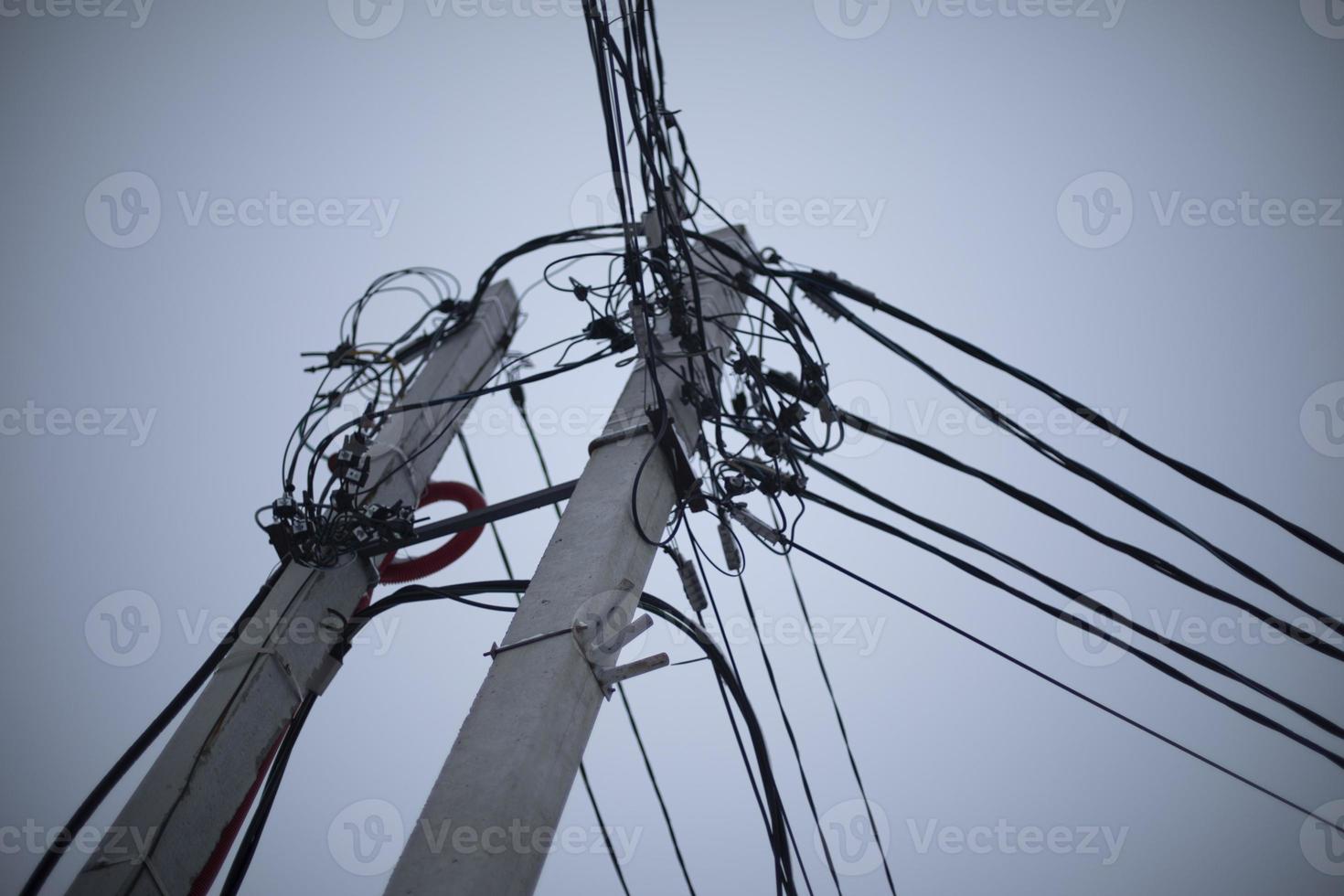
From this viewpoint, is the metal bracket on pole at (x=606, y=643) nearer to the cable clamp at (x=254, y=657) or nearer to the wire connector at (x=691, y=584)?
the wire connector at (x=691, y=584)

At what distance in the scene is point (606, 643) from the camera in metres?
2.96

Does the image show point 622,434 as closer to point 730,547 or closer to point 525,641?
point 730,547

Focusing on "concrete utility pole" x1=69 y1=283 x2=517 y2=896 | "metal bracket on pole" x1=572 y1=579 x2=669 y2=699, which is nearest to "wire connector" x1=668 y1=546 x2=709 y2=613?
"metal bracket on pole" x1=572 y1=579 x2=669 y2=699

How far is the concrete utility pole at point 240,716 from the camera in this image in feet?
10.8

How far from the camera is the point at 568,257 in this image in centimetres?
470

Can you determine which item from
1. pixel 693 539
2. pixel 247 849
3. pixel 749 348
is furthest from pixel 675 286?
pixel 247 849

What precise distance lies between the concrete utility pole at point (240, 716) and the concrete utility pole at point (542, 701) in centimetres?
135

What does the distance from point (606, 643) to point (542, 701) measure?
0.98ft

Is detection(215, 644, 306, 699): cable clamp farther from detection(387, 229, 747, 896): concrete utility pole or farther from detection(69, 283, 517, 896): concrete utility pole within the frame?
detection(387, 229, 747, 896): concrete utility pole

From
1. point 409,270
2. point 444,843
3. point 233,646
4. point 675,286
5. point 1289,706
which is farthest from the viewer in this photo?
point 409,270

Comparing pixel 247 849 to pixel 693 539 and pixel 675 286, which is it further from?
pixel 675 286

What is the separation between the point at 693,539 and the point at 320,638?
64.1 inches

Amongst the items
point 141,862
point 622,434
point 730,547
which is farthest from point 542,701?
point 141,862

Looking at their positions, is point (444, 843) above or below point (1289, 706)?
below
